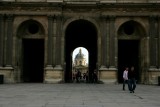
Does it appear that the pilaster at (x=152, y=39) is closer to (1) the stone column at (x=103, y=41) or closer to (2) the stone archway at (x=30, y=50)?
(1) the stone column at (x=103, y=41)

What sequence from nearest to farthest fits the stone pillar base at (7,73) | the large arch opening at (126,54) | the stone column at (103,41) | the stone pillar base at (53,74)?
the stone pillar base at (53,74)
the stone pillar base at (7,73)
the stone column at (103,41)
the large arch opening at (126,54)

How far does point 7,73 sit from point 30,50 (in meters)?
8.53

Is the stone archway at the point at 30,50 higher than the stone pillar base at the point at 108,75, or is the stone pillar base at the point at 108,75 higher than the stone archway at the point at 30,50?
the stone archway at the point at 30,50

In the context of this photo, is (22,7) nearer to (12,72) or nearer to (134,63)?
(12,72)

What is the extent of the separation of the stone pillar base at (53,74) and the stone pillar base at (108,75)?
465 cm

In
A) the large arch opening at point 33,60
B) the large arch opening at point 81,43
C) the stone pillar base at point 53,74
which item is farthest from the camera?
the large arch opening at point 81,43

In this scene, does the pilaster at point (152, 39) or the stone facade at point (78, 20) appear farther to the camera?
the pilaster at point (152, 39)

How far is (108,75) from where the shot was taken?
142 feet

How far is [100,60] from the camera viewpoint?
44.1m

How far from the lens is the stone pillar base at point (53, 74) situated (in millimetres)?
43188

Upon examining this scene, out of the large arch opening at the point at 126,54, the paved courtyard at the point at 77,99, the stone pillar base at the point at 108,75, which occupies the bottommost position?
the paved courtyard at the point at 77,99

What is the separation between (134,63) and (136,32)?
557 centimetres

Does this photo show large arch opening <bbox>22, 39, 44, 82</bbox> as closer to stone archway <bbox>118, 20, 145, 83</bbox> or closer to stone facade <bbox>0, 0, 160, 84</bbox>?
stone facade <bbox>0, 0, 160, 84</bbox>

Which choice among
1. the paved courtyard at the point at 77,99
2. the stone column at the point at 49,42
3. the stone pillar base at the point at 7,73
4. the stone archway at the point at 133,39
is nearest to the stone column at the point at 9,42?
the stone pillar base at the point at 7,73
